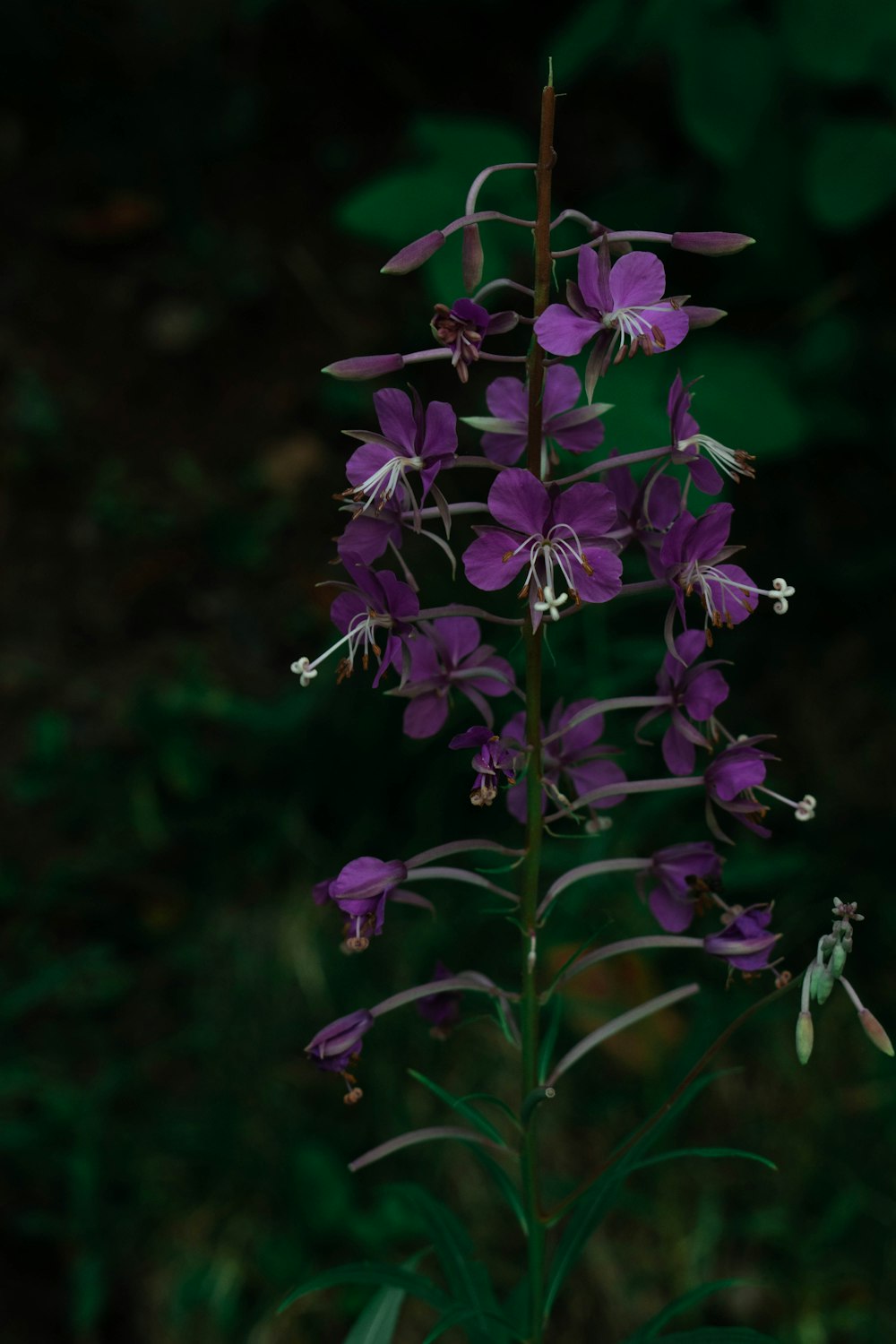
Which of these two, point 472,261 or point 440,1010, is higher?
point 472,261

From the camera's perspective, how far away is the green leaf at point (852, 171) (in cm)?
260

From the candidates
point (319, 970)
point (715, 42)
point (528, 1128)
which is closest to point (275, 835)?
point (319, 970)

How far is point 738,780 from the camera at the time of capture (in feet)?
4.02

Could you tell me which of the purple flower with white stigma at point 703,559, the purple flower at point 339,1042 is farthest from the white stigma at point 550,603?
the purple flower at point 339,1042

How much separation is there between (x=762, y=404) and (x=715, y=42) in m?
0.74

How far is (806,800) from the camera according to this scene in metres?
1.18

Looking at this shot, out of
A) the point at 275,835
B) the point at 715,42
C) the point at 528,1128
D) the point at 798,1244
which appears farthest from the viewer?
the point at 275,835

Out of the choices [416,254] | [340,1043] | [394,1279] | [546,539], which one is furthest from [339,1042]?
[416,254]

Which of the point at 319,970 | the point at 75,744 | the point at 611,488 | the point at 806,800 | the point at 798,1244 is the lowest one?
the point at 798,1244

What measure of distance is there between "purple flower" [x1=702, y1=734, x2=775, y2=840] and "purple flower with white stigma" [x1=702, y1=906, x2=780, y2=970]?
9cm

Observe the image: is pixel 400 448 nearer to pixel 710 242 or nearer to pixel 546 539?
pixel 546 539

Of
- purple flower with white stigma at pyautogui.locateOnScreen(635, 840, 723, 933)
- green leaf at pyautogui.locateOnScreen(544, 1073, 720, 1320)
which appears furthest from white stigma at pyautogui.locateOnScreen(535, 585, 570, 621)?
green leaf at pyautogui.locateOnScreen(544, 1073, 720, 1320)

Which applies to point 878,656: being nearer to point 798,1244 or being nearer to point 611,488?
point 798,1244

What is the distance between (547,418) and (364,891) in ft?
1.60
